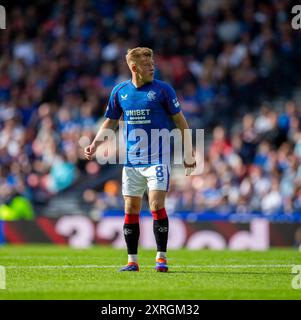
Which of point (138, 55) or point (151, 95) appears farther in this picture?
point (151, 95)

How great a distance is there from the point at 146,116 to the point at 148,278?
2002mm

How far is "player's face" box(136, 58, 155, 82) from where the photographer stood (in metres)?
11.1

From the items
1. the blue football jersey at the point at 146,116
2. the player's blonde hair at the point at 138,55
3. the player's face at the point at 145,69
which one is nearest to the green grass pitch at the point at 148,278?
the blue football jersey at the point at 146,116

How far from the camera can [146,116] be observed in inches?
442

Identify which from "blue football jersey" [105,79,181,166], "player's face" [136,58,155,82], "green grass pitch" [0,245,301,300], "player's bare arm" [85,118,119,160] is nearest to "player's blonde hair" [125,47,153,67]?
"player's face" [136,58,155,82]

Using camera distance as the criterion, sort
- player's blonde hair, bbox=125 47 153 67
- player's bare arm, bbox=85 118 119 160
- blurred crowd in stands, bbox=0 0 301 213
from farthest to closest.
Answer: blurred crowd in stands, bbox=0 0 301 213, player's bare arm, bbox=85 118 119 160, player's blonde hair, bbox=125 47 153 67

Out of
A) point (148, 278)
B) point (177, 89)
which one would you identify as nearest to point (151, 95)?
point (148, 278)

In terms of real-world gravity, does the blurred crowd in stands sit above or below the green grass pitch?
above

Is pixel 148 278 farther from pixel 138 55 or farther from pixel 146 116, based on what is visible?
pixel 138 55

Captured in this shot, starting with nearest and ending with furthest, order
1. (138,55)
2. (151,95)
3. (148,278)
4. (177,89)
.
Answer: (148,278) < (138,55) < (151,95) < (177,89)

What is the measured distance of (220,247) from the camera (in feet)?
65.9

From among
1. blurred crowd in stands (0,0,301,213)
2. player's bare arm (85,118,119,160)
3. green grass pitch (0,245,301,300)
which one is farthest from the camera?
blurred crowd in stands (0,0,301,213)

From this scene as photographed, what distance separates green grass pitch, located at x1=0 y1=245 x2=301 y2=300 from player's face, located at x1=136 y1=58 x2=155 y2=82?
2.31m

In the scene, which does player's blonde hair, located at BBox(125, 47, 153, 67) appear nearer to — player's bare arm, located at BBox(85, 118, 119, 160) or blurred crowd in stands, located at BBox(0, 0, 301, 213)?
player's bare arm, located at BBox(85, 118, 119, 160)
